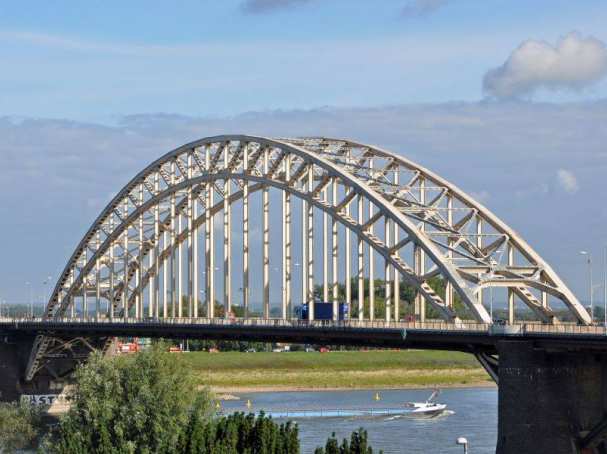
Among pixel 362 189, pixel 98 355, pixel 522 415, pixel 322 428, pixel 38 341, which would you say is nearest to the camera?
pixel 522 415

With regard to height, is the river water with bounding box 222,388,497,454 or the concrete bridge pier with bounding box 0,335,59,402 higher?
the concrete bridge pier with bounding box 0,335,59,402

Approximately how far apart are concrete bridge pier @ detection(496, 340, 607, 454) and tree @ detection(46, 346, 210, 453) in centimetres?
1230

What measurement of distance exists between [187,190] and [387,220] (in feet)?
86.0

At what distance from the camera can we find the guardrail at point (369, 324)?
60844mm

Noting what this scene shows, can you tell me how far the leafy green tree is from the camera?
232 ft

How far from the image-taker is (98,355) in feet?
234

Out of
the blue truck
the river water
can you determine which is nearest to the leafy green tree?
the river water

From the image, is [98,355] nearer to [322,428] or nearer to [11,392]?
[322,428]

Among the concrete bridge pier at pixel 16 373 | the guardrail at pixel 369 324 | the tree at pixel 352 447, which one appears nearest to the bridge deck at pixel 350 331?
the guardrail at pixel 369 324

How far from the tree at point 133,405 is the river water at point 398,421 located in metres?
12.6

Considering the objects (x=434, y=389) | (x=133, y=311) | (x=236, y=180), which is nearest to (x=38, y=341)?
(x=133, y=311)

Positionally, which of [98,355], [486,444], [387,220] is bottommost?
[486,444]

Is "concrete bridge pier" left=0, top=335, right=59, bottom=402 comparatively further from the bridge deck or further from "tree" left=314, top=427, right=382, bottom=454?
"tree" left=314, top=427, right=382, bottom=454

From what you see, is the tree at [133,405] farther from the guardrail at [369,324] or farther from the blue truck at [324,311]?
the blue truck at [324,311]
